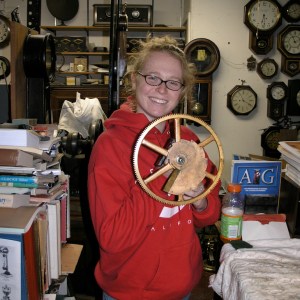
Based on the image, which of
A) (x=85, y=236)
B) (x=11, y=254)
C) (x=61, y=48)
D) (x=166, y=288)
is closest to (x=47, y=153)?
(x=11, y=254)

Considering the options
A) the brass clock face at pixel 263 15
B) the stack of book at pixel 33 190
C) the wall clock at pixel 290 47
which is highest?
Result: the brass clock face at pixel 263 15

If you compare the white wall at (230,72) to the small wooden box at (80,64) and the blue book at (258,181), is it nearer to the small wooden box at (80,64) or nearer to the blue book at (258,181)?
the small wooden box at (80,64)

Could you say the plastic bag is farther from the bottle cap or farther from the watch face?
the bottle cap

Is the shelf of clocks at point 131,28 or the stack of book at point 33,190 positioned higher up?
the shelf of clocks at point 131,28

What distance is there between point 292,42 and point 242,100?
911mm

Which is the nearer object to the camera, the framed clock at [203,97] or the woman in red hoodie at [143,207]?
the woman in red hoodie at [143,207]

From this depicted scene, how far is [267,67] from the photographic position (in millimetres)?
3980

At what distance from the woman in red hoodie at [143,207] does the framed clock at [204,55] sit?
2.88 metres

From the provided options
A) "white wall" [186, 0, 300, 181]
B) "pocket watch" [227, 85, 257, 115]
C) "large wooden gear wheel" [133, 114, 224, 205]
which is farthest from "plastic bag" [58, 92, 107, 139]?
"large wooden gear wheel" [133, 114, 224, 205]

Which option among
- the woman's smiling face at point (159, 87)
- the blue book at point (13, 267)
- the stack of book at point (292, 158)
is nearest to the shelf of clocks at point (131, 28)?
the stack of book at point (292, 158)

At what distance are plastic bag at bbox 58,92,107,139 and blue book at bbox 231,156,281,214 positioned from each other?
2.33 m

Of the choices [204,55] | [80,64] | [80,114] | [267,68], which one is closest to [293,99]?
[267,68]

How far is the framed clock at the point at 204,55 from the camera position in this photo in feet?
12.4

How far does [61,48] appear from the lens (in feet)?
13.8
